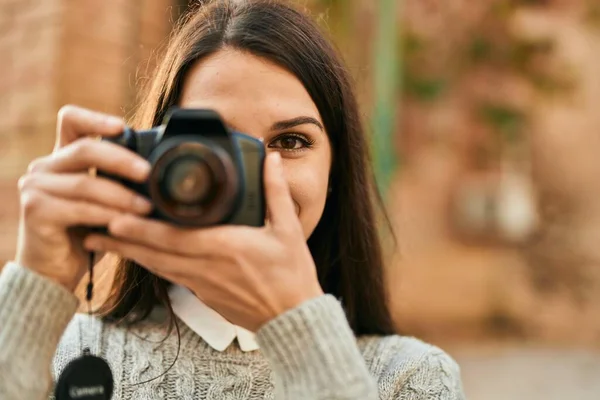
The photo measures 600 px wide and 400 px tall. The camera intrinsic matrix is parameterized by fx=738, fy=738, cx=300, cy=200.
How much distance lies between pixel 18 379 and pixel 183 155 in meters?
0.35

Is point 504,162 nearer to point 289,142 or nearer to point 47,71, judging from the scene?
point 47,71

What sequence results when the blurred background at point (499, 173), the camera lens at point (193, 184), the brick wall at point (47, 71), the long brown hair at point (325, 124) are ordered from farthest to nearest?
the blurred background at point (499, 173) → the brick wall at point (47, 71) → the long brown hair at point (325, 124) → the camera lens at point (193, 184)

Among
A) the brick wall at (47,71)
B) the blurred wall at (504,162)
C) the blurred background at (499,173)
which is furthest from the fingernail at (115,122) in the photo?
the blurred wall at (504,162)

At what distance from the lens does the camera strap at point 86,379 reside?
1008mm

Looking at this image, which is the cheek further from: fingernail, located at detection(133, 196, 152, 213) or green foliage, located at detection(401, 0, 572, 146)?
green foliage, located at detection(401, 0, 572, 146)

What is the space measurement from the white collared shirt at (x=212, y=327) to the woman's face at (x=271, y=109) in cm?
21

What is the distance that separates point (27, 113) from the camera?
8.80 feet

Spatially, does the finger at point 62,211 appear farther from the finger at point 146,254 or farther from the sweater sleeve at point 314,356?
the sweater sleeve at point 314,356

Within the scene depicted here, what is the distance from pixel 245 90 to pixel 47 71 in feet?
5.46

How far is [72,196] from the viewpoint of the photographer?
918 mm

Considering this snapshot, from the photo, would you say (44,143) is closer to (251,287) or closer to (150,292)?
(150,292)

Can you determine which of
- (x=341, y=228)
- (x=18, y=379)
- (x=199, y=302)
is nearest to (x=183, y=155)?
(x=18, y=379)

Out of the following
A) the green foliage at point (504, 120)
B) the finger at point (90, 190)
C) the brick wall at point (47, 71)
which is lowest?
the finger at point (90, 190)

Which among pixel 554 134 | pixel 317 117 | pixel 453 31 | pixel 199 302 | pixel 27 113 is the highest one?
pixel 453 31
